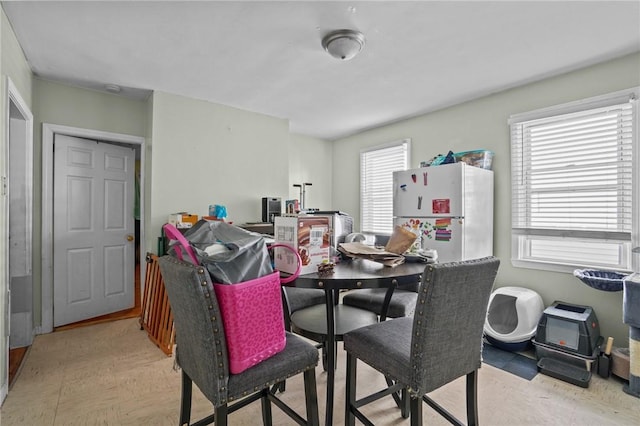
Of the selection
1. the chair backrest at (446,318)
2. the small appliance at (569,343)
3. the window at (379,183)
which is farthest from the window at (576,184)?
the chair backrest at (446,318)

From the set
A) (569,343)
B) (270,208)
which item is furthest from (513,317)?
(270,208)

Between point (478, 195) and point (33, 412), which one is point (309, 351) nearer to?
point (33, 412)

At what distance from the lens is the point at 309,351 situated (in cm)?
137

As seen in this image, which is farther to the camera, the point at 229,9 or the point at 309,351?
the point at 229,9

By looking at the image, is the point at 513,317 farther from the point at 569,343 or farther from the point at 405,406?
the point at 405,406

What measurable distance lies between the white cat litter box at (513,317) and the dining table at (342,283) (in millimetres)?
1531

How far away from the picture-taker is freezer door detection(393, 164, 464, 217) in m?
2.97

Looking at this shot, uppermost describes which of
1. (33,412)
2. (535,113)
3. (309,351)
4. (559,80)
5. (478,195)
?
(559,80)

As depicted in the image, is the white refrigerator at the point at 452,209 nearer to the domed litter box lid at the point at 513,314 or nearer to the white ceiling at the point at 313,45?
the domed litter box lid at the point at 513,314

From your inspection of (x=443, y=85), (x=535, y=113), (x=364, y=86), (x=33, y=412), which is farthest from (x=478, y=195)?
(x=33, y=412)

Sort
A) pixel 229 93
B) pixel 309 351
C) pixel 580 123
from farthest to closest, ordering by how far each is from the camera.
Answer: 1. pixel 229 93
2. pixel 580 123
3. pixel 309 351

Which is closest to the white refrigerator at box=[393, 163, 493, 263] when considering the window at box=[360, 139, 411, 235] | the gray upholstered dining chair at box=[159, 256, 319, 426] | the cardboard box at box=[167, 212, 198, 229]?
the window at box=[360, 139, 411, 235]

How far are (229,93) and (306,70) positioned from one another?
1.03m

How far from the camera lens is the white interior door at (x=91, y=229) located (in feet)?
10.5
